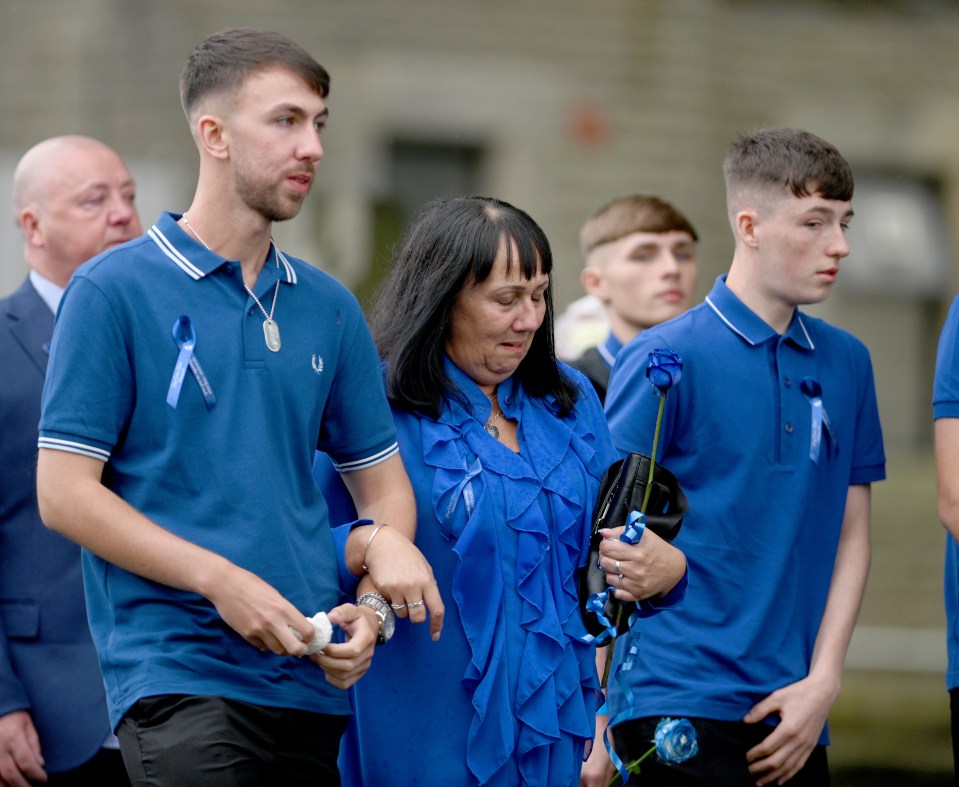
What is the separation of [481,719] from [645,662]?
76 centimetres

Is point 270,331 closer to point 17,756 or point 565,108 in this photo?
point 17,756

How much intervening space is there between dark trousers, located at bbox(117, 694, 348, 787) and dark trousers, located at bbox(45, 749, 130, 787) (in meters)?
1.28

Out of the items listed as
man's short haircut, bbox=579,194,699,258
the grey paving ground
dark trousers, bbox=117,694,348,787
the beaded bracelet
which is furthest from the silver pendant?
the grey paving ground

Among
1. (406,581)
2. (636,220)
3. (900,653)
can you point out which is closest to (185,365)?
(406,581)

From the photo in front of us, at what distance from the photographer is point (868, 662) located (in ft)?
34.8

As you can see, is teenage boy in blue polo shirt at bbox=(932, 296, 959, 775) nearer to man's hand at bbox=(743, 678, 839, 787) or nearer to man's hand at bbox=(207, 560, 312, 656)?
man's hand at bbox=(743, 678, 839, 787)

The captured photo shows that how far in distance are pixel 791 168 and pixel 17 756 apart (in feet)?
8.11

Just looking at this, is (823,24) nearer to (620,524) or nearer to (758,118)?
(758,118)

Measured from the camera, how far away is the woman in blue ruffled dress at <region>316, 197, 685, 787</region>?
11.6 feet

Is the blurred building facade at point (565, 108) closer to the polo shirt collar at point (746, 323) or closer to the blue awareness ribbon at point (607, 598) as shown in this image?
the polo shirt collar at point (746, 323)

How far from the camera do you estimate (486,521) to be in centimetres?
357

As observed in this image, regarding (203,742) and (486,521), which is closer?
(203,742)

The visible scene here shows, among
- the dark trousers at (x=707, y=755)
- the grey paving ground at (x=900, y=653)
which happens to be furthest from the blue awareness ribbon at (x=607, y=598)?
the grey paving ground at (x=900, y=653)

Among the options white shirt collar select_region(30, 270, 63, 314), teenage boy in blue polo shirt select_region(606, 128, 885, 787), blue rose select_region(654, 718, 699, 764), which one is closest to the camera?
blue rose select_region(654, 718, 699, 764)
